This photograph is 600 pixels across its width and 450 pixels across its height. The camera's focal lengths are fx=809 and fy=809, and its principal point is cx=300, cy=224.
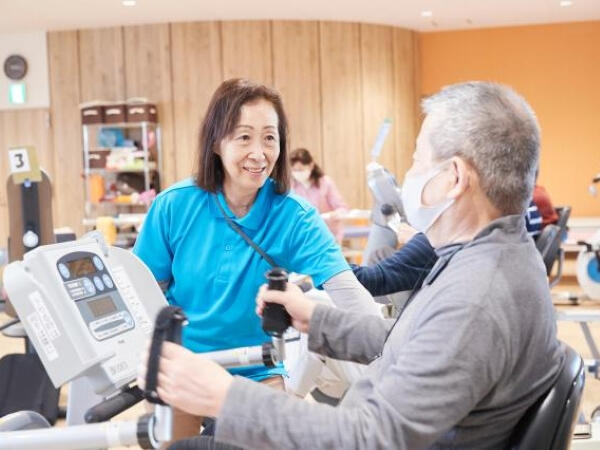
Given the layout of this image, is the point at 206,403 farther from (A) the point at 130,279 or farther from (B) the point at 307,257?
(B) the point at 307,257

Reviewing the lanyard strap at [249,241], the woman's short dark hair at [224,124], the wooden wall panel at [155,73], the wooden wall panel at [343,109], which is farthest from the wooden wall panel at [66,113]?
the lanyard strap at [249,241]

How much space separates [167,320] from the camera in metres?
1.10

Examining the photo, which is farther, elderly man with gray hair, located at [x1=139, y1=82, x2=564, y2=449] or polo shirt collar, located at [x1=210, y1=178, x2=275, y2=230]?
polo shirt collar, located at [x1=210, y1=178, x2=275, y2=230]

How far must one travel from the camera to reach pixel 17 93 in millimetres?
9930

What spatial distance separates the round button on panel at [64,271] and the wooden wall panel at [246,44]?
841 centimetres

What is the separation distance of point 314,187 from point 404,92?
3.58 metres

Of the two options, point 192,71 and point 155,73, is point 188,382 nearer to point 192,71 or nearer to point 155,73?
point 192,71

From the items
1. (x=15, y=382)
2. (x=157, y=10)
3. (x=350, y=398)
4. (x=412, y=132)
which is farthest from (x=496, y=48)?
(x=350, y=398)

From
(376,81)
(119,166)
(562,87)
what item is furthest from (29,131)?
(562,87)

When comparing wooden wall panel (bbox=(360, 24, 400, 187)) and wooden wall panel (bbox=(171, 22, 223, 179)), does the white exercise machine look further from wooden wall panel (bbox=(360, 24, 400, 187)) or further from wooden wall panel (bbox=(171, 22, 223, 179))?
wooden wall panel (bbox=(360, 24, 400, 187))

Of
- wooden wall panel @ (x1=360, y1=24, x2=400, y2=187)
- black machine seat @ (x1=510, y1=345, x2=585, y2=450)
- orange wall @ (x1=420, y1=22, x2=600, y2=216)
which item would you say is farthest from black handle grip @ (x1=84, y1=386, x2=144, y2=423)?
orange wall @ (x1=420, y1=22, x2=600, y2=216)

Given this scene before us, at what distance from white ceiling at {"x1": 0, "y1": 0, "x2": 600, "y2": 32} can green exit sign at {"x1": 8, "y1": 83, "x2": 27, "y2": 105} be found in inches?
26.3

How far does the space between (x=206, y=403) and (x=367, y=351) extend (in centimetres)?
49

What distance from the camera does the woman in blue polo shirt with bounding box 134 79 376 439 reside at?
188 cm
